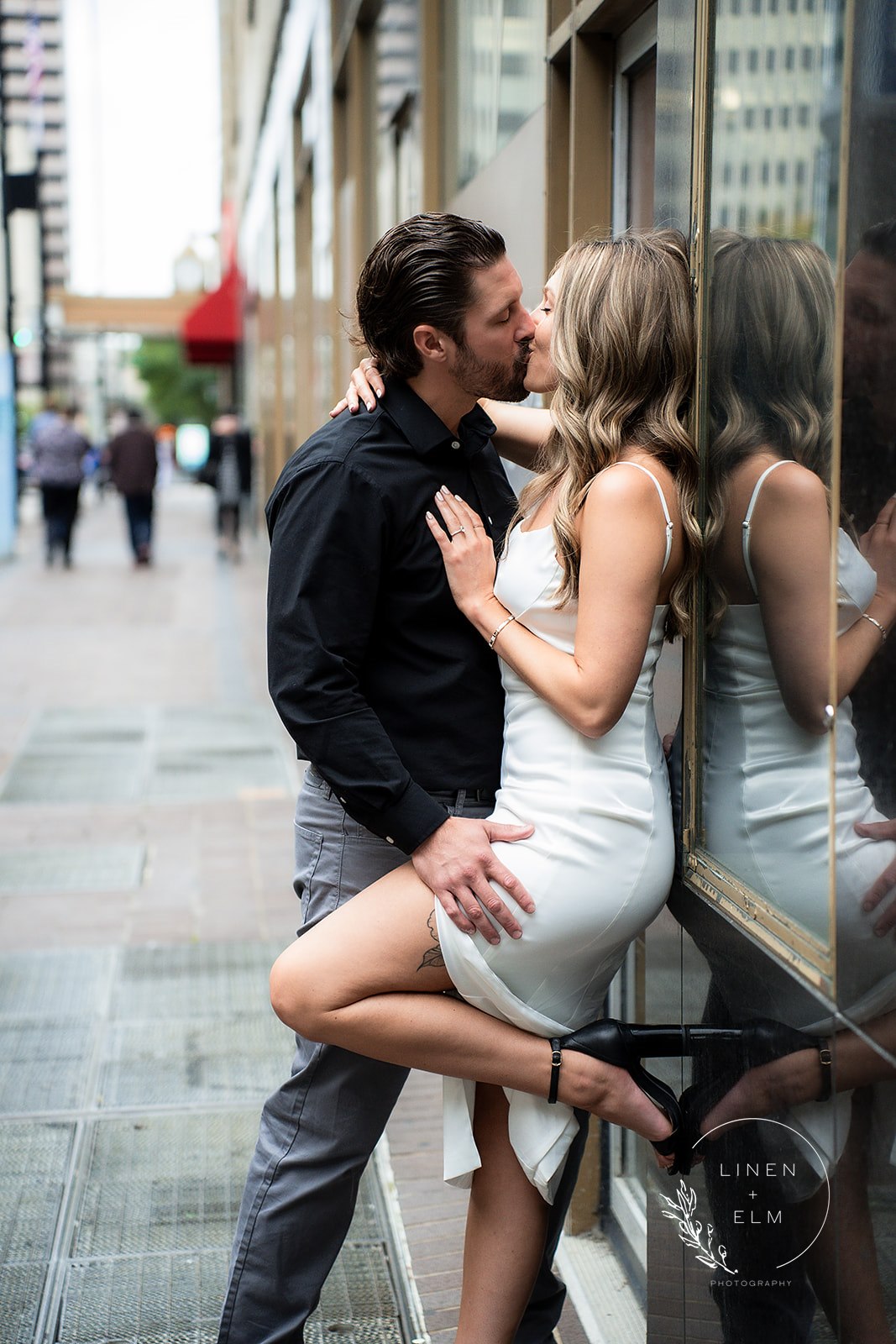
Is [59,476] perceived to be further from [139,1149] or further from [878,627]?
[878,627]

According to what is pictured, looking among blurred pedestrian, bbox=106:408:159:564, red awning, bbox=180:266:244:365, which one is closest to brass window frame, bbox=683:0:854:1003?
blurred pedestrian, bbox=106:408:159:564

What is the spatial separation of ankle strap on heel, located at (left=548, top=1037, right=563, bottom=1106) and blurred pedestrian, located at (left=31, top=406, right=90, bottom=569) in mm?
18044

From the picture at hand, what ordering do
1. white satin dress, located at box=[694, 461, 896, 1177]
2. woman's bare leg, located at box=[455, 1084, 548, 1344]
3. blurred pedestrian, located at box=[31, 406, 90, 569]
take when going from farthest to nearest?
blurred pedestrian, located at box=[31, 406, 90, 569]
woman's bare leg, located at box=[455, 1084, 548, 1344]
white satin dress, located at box=[694, 461, 896, 1177]

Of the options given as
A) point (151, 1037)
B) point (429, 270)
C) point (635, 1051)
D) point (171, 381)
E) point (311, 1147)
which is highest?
point (429, 270)

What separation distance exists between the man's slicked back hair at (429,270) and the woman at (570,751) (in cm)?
13

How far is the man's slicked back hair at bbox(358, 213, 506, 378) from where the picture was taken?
2.34m

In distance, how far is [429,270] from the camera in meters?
2.34

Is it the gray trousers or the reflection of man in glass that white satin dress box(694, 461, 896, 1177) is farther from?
the gray trousers

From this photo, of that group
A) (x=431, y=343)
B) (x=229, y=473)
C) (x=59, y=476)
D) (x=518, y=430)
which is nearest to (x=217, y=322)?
(x=229, y=473)

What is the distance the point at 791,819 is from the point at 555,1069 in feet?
1.85

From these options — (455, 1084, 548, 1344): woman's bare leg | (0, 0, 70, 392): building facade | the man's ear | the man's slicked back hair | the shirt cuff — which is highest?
(0, 0, 70, 392): building facade

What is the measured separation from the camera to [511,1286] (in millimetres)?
2496

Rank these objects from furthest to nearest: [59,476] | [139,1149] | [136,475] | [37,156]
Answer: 1. [37,156]
2. [136,475]
3. [59,476]
4. [139,1149]

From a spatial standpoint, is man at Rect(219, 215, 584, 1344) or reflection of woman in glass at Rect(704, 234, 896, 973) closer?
reflection of woman in glass at Rect(704, 234, 896, 973)
